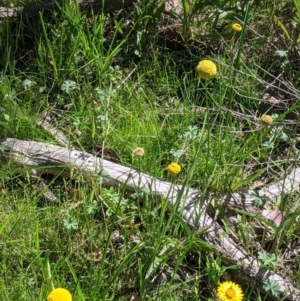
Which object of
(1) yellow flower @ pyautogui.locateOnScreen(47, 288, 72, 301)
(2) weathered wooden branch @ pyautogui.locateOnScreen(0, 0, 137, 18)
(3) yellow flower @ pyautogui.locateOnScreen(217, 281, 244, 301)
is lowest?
(3) yellow flower @ pyautogui.locateOnScreen(217, 281, 244, 301)

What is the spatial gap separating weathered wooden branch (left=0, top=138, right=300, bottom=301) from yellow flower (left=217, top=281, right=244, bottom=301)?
0.11m

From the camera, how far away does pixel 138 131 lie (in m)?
2.43

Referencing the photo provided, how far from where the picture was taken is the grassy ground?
197 centimetres

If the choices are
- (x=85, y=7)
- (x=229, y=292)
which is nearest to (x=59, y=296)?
(x=229, y=292)

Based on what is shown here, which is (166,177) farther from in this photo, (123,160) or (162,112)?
(162,112)

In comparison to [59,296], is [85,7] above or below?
above

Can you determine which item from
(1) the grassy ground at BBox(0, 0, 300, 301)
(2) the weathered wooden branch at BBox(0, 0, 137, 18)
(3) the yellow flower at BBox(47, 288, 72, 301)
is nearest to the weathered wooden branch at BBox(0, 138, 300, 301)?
(1) the grassy ground at BBox(0, 0, 300, 301)

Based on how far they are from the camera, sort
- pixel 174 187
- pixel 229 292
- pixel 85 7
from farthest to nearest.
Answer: pixel 85 7
pixel 174 187
pixel 229 292

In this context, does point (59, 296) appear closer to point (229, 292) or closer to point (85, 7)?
point (229, 292)

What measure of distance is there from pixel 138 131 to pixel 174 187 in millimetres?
359

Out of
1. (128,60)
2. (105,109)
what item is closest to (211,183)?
(105,109)

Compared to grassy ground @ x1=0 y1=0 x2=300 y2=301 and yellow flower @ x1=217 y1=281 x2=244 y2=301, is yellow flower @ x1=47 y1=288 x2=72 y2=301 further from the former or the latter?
yellow flower @ x1=217 y1=281 x2=244 y2=301

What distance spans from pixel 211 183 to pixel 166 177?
7.7 inches

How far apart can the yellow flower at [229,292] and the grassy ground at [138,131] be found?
0.23 ft
